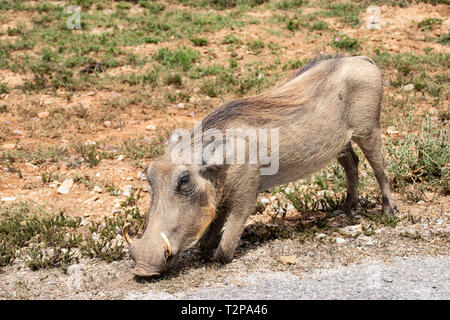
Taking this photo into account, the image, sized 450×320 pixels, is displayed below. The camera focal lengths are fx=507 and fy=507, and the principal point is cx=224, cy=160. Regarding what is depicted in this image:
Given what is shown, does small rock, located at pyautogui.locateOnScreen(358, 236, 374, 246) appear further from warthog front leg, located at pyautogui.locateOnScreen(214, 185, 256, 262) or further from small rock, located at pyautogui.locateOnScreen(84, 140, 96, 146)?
small rock, located at pyautogui.locateOnScreen(84, 140, 96, 146)

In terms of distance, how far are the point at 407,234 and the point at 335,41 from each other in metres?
7.09

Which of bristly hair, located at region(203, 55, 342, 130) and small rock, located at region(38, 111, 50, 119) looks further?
small rock, located at region(38, 111, 50, 119)

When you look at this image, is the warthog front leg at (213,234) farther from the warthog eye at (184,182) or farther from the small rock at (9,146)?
the small rock at (9,146)

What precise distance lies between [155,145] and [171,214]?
3.21 m

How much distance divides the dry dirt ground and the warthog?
24cm

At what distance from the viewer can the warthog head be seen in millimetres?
3207

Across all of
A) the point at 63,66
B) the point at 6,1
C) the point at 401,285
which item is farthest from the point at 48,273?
the point at 6,1

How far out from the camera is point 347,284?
3.15m

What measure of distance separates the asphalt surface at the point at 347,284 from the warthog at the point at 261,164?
0.35m

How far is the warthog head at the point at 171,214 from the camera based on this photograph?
126 inches

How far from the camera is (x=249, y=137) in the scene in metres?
3.71

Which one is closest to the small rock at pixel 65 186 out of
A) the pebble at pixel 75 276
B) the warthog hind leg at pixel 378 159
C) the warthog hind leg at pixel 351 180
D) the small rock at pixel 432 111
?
the pebble at pixel 75 276

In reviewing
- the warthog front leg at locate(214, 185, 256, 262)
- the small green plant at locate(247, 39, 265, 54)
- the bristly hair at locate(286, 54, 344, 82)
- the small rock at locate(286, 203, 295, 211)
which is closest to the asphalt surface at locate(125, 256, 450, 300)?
the warthog front leg at locate(214, 185, 256, 262)

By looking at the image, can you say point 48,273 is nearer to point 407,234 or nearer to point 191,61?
point 407,234
